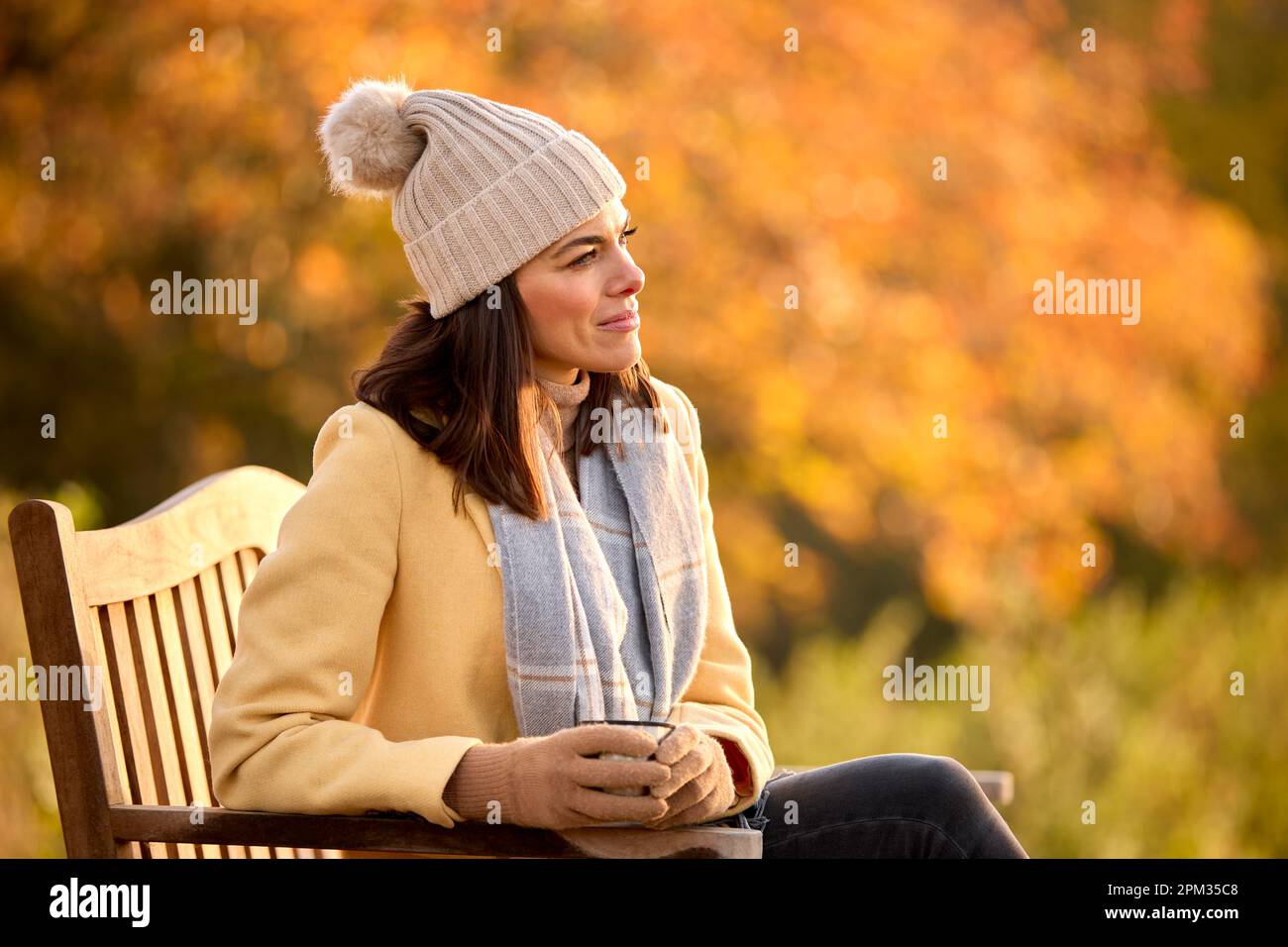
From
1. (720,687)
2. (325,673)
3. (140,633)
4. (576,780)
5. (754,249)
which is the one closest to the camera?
(576,780)

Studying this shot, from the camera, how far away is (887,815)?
6.77ft

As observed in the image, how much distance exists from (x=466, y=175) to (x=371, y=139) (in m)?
0.15

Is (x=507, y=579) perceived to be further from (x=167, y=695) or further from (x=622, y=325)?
(x=167, y=695)

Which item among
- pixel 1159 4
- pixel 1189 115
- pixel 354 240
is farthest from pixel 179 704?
pixel 1189 115

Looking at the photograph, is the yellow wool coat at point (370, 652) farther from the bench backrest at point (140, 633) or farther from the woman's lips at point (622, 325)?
the woman's lips at point (622, 325)

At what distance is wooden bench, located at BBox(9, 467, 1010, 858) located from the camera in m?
1.85

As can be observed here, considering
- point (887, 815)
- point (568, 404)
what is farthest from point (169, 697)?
point (887, 815)

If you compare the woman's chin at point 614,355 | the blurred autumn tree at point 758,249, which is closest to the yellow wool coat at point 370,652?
the woman's chin at point 614,355

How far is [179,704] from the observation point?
7.64 ft

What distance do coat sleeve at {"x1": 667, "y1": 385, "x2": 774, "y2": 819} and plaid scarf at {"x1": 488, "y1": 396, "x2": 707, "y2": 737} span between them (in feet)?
0.16

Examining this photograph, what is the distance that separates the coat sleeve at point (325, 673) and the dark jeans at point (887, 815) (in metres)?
0.50

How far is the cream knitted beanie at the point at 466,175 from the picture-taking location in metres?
2.22
